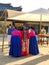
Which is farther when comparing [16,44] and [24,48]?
[24,48]

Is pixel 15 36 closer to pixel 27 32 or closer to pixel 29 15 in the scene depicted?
pixel 27 32

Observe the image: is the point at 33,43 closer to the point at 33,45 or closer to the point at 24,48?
the point at 33,45

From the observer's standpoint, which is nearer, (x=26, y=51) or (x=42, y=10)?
(x=26, y=51)

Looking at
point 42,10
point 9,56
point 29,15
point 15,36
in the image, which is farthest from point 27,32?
point 29,15

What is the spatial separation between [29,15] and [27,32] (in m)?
5.29

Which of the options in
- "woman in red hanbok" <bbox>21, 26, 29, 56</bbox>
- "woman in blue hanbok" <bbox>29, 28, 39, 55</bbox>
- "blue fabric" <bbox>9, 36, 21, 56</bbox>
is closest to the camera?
"blue fabric" <bbox>9, 36, 21, 56</bbox>

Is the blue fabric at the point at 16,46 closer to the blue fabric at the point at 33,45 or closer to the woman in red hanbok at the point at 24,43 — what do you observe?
the woman in red hanbok at the point at 24,43

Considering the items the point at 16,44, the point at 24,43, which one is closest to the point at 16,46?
the point at 16,44

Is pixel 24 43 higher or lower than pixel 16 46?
higher

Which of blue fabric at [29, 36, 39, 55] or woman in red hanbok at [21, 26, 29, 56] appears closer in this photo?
woman in red hanbok at [21, 26, 29, 56]

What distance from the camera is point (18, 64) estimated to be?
7.82 m

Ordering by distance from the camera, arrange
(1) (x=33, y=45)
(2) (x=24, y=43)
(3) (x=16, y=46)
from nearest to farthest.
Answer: (3) (x=16, y=46) < (2) (x=24, y=43) < (1) (x=33, y=45)

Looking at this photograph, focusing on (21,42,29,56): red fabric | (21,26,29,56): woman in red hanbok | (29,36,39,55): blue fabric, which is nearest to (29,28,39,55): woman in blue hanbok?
(29,36,39,55): blue fabric

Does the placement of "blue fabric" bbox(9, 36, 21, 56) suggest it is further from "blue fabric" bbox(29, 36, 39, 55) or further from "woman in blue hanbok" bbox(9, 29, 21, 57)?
"blue fabric" bbox(29, 36, 39, 55)
